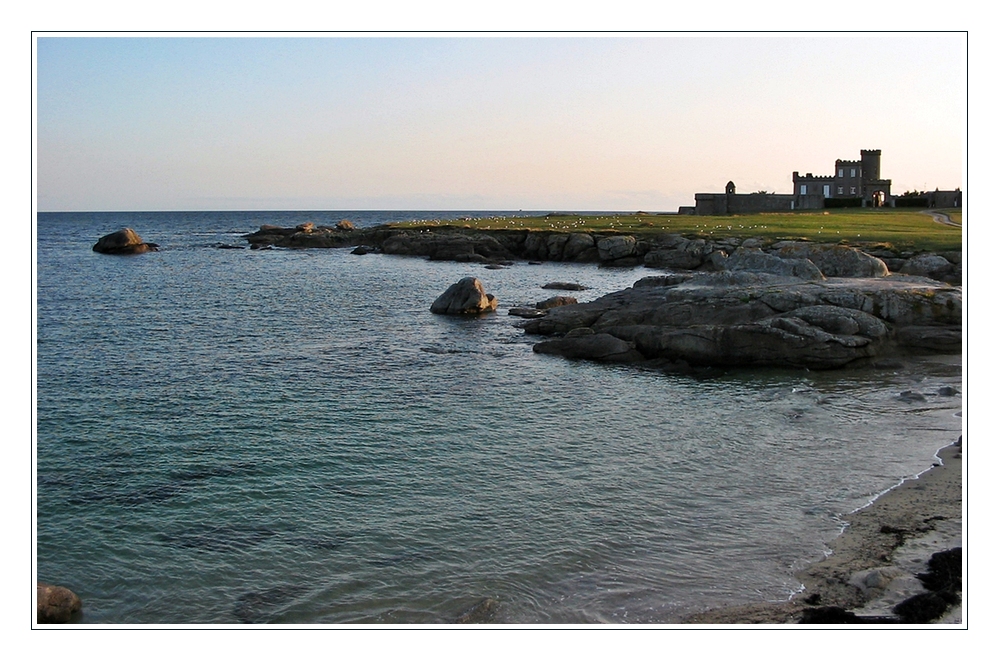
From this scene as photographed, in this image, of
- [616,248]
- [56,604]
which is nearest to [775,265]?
[56,604]

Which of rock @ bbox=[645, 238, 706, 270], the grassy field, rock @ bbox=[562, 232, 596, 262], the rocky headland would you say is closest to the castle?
the grassy field

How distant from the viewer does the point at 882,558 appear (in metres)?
16.6

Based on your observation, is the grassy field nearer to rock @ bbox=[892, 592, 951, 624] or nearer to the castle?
the castle

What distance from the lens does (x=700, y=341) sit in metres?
34.6

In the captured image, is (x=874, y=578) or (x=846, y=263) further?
(x=846, y=263)

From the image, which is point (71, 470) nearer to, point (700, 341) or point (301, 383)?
point (301, 383)

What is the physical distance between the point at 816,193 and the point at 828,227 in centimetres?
3673

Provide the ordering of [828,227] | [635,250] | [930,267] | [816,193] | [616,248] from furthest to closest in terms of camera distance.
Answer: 1. [816,193]
2. [616,248]
3. [635,250]
4. [828,227]
5. [930,267]

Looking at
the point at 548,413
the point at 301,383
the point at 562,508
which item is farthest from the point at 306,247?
the point at 562,508

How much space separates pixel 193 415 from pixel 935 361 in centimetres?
2826

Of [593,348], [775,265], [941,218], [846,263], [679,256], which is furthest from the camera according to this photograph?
[941,218]

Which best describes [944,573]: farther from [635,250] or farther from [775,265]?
[635,250]

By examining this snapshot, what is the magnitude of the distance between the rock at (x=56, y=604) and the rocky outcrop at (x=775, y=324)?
2419cm

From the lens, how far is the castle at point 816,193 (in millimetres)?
108125
